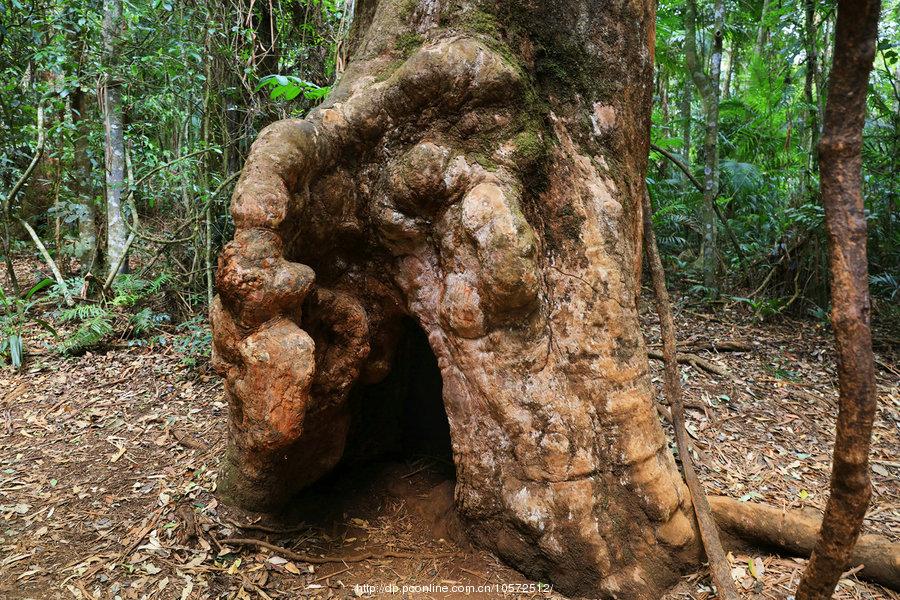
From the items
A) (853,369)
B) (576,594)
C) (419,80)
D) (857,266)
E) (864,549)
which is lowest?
(576,594)

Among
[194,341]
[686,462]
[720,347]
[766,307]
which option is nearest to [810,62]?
[766,307]

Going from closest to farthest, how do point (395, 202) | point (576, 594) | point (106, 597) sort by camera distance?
point (106, 597) → point (576, 594) → point (395, 202)

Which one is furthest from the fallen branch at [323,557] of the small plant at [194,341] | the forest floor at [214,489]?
the small plant at [194,341]

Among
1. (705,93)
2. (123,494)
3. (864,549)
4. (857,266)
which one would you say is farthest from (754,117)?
(123,494)

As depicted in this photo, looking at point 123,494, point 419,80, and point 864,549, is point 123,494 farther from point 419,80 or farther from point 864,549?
point 864,549

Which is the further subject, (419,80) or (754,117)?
(754,117)

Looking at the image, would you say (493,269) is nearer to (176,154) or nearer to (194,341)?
(194,341)

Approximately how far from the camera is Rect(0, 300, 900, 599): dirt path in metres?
2.93

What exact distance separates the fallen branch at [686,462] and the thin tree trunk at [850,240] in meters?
1.16

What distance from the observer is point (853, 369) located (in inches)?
71.3

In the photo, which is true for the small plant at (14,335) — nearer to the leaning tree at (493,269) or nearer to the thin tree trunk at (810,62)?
the leaning tree at (493,269)

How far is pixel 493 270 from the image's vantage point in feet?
9.03

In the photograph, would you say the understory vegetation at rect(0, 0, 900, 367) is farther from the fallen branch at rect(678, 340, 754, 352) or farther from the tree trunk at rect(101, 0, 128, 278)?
the fallen branch at rect(678, 340, 754, 352)

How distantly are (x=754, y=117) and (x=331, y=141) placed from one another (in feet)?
32.0
